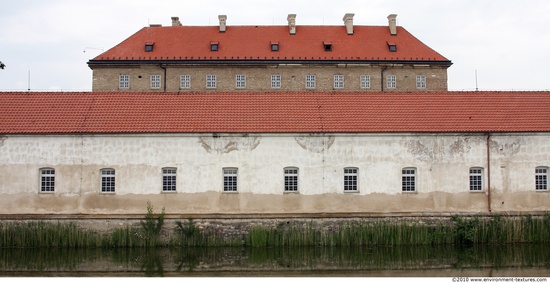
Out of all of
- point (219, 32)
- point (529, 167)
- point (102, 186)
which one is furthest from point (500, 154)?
point (219, 32)

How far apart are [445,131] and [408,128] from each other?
1408 mm

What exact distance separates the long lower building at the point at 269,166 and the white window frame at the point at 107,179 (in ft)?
0.13

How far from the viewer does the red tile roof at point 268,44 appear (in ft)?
155

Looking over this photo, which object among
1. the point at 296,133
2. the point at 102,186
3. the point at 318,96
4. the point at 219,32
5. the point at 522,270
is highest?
the point at 219,32

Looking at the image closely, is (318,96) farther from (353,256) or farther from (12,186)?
(12,186)

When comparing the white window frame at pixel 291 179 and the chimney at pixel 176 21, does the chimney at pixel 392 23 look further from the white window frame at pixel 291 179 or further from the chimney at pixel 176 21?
the white window frame at pixel 291 179

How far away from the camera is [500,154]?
25.2 meters

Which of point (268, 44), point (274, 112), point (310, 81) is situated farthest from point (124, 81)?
point (274, 112)

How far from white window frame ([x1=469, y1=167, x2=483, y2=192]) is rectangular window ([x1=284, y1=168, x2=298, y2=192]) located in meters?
6.78

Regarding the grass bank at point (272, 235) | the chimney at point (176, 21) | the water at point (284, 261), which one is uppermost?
the chimney at point (176, 21)

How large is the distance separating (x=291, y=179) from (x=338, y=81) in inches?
945

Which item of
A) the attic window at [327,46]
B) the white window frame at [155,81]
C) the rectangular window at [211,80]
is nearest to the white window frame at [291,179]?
the rectangular window at [211,80]

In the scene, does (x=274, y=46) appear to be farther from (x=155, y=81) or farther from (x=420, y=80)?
(x=420, y=80)

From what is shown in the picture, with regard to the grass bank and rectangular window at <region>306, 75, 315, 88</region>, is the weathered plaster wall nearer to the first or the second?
the grass bank
